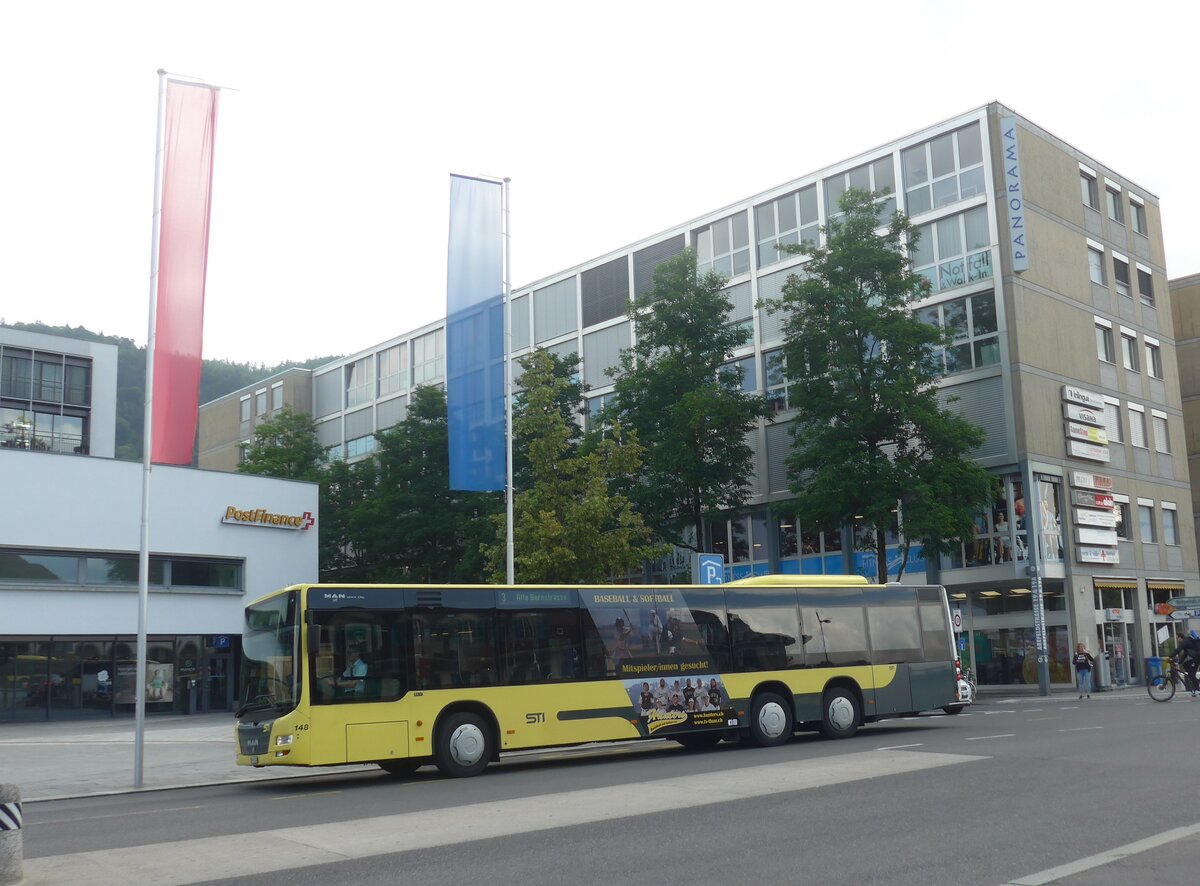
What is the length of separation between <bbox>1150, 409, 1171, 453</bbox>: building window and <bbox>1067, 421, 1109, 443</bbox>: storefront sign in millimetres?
5228

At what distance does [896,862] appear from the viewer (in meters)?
8.31

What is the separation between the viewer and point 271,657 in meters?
16.3

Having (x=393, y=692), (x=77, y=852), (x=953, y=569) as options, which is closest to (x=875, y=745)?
(x=393, y=692)

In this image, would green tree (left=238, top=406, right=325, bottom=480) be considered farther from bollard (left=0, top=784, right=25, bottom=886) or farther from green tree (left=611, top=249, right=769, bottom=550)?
bollard (left=0, top=784, right=25, bottom=886)

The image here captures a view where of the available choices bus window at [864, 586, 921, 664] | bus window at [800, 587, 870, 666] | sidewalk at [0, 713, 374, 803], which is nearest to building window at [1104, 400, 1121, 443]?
bus window at [864, 586, 921, 664]

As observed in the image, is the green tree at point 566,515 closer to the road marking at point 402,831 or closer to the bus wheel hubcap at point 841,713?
the bus wheel hubcap at point 841,713

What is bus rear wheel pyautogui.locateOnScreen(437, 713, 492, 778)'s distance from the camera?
16.5 m

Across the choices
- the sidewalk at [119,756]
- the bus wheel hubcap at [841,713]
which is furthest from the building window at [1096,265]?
the bus wheel hubcap at [841,713]

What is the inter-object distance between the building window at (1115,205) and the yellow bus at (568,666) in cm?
3165

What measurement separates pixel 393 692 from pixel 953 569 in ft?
97.8

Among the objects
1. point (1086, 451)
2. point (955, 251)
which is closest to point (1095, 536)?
point (1086, 451)

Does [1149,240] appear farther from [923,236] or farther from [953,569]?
[953,569]

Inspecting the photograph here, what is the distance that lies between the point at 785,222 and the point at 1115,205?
45.2 ft

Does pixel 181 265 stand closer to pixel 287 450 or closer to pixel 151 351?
pixel 151 351
